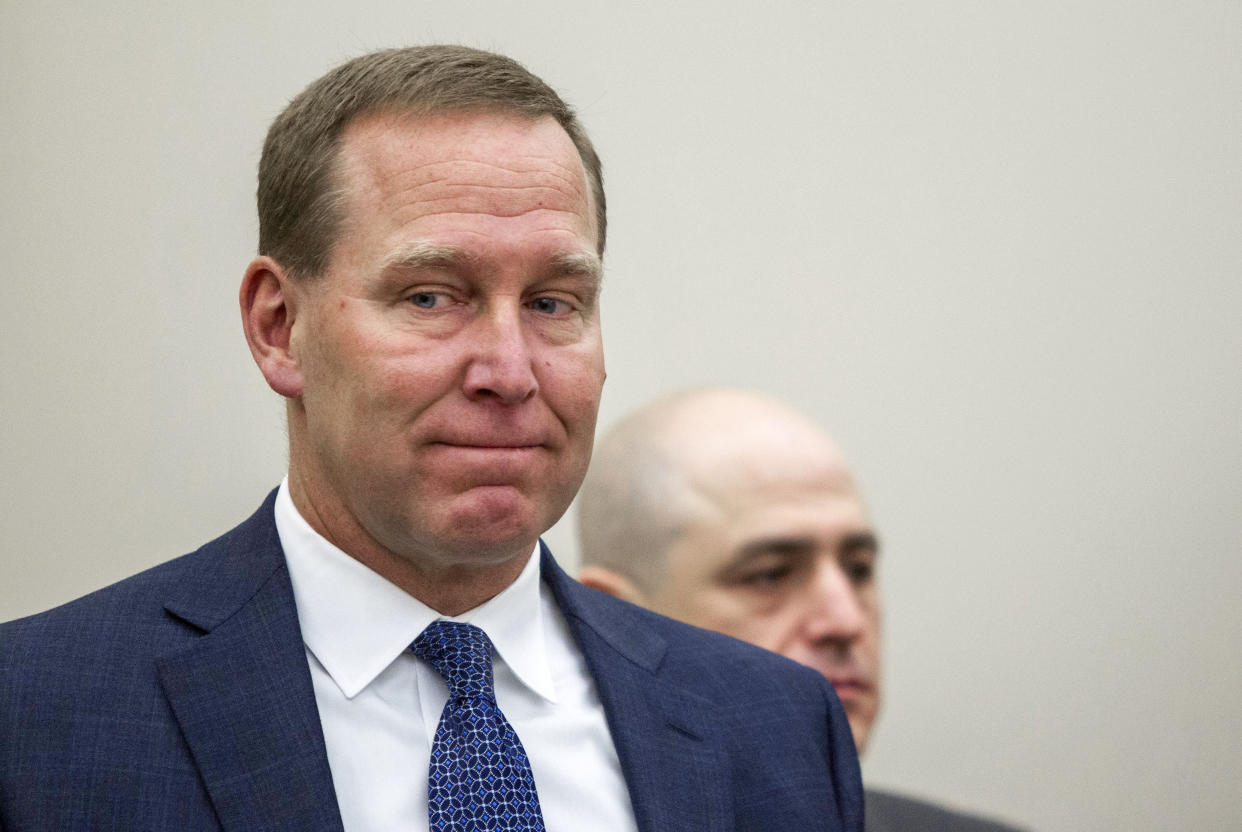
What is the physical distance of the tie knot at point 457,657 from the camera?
1.52 metres

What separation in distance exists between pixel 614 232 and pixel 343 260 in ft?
6.00

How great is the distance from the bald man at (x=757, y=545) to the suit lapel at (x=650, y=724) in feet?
2.49

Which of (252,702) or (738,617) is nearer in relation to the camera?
(252,702)

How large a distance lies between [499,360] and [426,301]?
0.34ft

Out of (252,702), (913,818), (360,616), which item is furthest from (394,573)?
(913,818)

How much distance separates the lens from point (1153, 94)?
3902mm

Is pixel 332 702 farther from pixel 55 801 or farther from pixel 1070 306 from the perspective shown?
pixel 1070 306

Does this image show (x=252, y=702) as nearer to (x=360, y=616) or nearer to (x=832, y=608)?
(x=360, y=616)

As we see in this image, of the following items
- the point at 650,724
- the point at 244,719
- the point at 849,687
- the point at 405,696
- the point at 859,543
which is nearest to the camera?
the point at 244,719

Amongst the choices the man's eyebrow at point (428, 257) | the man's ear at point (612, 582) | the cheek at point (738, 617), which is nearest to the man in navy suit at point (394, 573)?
the man's eyebrow at point (428, 257)

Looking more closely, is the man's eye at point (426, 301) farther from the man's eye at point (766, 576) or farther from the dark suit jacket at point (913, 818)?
the dark suit jacket at point (913, 818)

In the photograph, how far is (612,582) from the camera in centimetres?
263

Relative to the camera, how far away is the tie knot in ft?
4.99

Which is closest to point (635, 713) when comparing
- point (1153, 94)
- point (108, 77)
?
point (108, 77)
